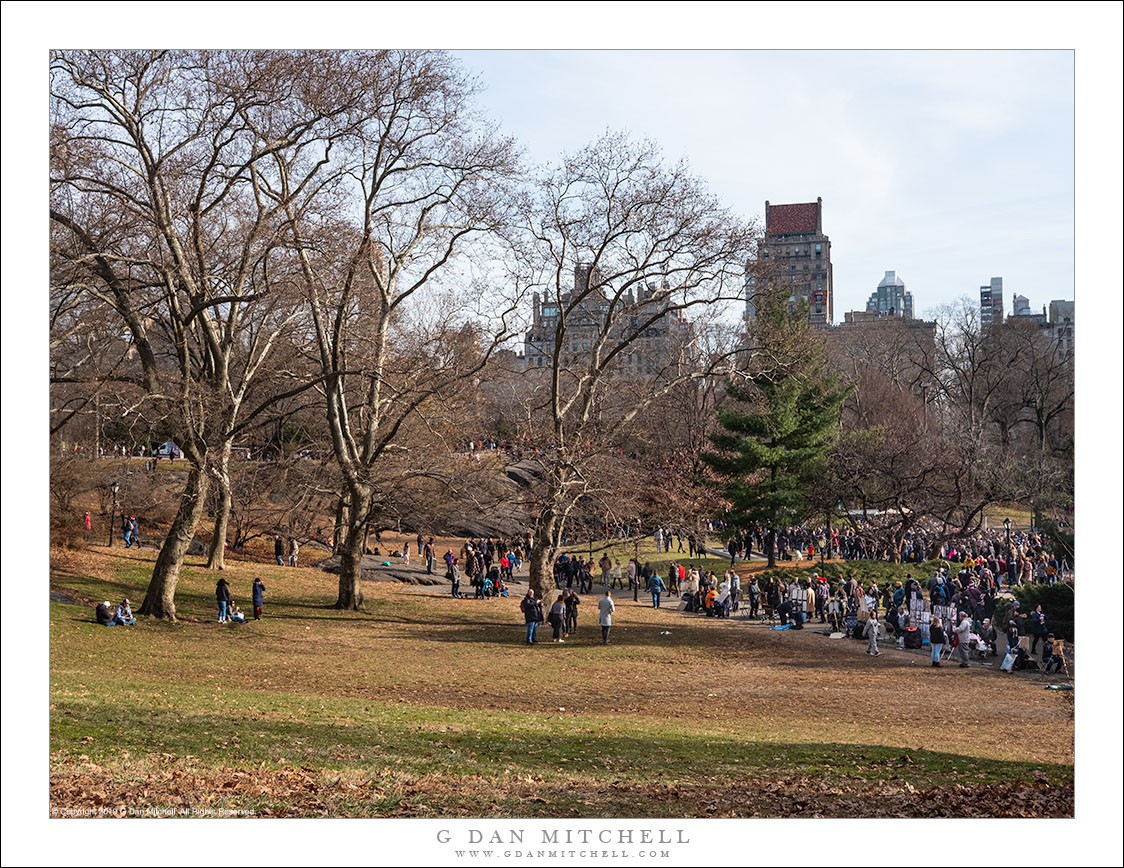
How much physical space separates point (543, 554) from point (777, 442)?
1539 cm

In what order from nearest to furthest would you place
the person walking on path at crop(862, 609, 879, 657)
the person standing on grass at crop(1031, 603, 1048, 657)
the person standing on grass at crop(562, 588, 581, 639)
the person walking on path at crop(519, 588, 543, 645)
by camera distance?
the person standing on grass at crop(1031, 603, 1048, 657) < the person walking on path at crop(519, 588, 543, 645) < the person walking on path at crop(862, 609, 879, 657) < the person standing on grass at crop(562, 588, 581, 639)

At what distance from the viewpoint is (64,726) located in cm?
1097

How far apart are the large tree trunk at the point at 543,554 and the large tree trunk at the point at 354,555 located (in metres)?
4.87

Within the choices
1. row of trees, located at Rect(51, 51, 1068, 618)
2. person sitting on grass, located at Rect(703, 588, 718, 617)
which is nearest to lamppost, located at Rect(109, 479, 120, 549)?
row of trees, located at Rect(51, 51, 1068, 618)

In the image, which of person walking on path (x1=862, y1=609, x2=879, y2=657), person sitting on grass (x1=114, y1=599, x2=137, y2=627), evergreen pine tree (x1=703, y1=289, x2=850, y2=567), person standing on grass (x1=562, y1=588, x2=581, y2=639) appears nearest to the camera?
person sitting on grass (x1=114, y1=599, x2=137, y2=627)

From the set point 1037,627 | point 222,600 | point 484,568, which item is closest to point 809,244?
point 484,568

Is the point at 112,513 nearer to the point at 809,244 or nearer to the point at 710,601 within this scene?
the point at 710,601

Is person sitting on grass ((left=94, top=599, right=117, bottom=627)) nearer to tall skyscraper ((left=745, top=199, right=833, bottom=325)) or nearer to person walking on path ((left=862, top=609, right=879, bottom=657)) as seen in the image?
person walking on path ((left=862, top=609, right=879, bottom=657))

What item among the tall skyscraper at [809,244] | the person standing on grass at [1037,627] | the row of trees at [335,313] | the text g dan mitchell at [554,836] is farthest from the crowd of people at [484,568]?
the tall skyscraper at [809,244]

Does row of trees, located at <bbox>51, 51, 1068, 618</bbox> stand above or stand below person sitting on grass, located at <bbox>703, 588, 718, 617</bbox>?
above

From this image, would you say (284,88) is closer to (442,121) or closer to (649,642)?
(442,121)

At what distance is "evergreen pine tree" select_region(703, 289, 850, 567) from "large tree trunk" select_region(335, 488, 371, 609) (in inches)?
667

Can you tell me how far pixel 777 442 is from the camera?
39.4 meters

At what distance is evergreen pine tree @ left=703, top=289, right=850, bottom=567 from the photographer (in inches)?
1492
